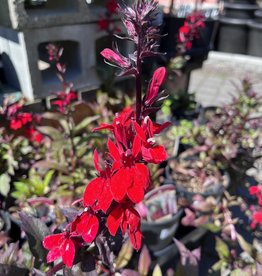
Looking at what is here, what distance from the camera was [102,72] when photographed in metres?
2.32

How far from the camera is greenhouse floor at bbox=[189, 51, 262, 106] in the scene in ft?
13.2


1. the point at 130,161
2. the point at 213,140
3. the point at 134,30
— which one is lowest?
the point at 213,140

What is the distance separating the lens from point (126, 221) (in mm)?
686

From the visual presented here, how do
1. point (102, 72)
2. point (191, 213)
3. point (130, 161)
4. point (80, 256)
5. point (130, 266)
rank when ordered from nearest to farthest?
point (130, 161) < point (80, 256) < point (130, 266) < point (191, 213) < point (102, 72)

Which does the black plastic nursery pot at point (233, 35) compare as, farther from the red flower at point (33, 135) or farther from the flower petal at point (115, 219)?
the flower petal at point (115, 219)

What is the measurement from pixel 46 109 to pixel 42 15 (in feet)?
2.00

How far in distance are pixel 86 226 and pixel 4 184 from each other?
1055 millimetres

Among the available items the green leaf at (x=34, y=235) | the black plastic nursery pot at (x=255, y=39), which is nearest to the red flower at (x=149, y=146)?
the green leaf at (x=34, y=235)

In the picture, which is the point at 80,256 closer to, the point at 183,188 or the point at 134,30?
the point at 134,30

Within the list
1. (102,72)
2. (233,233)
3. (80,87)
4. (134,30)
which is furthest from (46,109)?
(134,30)

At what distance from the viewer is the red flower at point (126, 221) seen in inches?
26.6

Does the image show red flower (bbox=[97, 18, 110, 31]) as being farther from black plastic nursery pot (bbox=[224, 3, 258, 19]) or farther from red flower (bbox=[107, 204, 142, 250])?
black plastic nursery pot (bbox=[224, 3, 258, 19])

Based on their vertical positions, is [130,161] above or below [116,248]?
above

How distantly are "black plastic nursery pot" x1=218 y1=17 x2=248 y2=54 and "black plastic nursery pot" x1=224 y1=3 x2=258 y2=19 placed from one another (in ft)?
0.27
